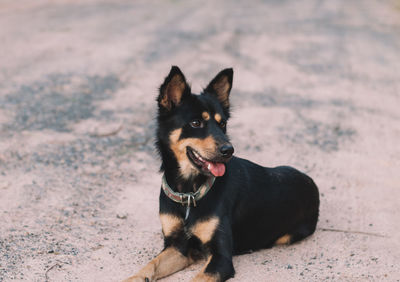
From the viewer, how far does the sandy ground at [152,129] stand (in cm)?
449

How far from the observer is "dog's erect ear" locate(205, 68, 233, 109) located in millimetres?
4430

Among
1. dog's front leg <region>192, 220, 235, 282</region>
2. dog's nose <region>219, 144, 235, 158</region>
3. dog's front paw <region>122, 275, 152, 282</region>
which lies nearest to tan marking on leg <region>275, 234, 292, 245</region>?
dog's front leg <region>192, 220, 235, 282</region>

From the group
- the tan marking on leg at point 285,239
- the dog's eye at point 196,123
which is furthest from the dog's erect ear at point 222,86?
the tan marking on leg at point 285,239

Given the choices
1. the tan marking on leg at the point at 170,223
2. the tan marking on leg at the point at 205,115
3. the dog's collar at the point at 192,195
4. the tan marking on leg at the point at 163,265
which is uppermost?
the tan marking on leg at the point at 205,115

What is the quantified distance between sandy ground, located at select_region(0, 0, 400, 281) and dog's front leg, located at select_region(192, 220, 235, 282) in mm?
265

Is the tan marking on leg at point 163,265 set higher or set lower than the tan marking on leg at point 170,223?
lower

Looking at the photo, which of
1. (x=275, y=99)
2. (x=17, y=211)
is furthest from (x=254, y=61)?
(x=17, y=211)

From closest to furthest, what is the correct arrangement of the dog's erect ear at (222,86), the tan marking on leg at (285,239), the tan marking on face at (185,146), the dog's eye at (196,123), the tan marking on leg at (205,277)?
1. the tan marking on leg at (205,277)
2. the tan marking on face at (185,146)
3. the dog's eye at (196,123)
4. the dog's erect ear at (222,86)
5. the tan marking on leg at (285,239)

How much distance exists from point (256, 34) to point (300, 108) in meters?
5.83

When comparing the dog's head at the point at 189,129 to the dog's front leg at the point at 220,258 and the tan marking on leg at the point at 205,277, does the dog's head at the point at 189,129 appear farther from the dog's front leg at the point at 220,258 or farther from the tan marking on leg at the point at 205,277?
the tan marking on leg at the point at 205,277

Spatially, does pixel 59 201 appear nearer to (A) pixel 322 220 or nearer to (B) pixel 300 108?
(A) pixel 322 220

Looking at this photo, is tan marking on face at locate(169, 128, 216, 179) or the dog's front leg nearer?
the dog's front leg

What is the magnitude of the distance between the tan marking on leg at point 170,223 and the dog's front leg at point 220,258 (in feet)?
1.00

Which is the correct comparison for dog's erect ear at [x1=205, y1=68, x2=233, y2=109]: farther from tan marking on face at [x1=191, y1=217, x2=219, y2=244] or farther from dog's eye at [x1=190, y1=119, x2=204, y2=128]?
tan marking on face at [x1=191, y1=217, x2=219, y2=244]
